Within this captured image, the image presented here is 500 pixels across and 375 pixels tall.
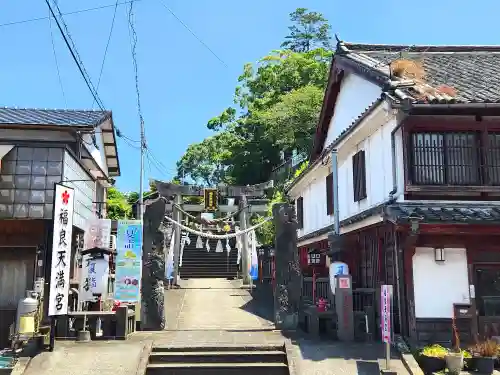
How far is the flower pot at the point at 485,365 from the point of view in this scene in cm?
1036

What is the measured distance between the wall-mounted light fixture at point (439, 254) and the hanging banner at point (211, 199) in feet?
67.6

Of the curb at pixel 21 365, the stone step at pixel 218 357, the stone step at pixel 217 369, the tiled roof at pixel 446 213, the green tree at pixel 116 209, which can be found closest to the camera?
the curb at pixel 21 365

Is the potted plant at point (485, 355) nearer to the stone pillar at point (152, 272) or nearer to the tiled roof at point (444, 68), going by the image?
the tiled roof at point (444, 68)

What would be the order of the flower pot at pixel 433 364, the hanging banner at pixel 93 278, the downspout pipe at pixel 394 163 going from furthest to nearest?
the hanging banner at pixel 93 278 → the downspout pipe at pixel 394 163 → the flower pot at pixel 433 364

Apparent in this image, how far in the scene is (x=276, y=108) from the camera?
141 feet

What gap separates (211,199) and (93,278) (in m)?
15.4

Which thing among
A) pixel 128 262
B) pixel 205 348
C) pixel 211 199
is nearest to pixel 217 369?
pixel 205 348

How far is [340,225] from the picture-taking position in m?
17.6

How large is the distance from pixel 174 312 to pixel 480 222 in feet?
39.6

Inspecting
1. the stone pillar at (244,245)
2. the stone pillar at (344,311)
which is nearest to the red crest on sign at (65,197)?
the stone pillar at (344,311)

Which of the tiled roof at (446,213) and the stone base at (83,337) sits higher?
the tiled roof at (446,213)

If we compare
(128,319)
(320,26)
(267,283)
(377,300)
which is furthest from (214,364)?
(320,26)

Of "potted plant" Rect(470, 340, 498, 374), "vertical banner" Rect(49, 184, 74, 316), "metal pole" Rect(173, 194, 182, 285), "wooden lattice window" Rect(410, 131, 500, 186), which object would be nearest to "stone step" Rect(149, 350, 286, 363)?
"vertical banner" Rect(49, 184, 74, 316)

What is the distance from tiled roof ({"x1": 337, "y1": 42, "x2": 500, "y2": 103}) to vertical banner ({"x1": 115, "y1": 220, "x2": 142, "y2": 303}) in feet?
29.0
